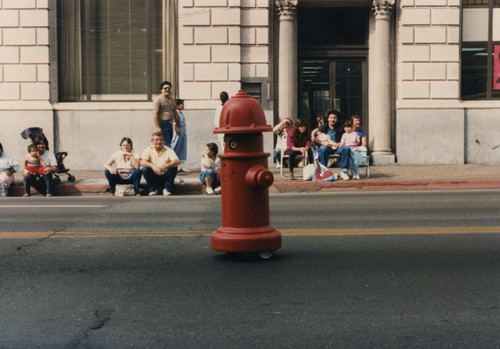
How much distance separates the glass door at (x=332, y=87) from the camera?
800 inches

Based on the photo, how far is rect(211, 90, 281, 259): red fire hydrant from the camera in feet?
21.6

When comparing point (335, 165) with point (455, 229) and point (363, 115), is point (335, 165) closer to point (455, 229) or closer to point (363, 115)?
point (363, 115)

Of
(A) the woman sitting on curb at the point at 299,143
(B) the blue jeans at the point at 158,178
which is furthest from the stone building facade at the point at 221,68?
(B) the blue jeans at the point at 158,178

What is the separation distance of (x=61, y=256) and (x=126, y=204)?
487cm

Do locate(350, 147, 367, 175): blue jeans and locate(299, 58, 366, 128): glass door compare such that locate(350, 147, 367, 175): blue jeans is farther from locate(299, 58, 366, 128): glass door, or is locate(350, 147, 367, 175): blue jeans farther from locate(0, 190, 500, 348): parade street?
locate(0, 190, 500, 348): parade street

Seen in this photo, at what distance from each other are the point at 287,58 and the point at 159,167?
21.4ft

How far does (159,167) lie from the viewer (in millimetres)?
13992

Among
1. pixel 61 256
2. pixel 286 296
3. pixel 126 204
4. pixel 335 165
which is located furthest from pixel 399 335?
pixel 335 165

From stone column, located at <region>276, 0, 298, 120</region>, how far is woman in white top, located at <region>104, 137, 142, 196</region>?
19.7 feet

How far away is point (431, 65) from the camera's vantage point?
19281 mm

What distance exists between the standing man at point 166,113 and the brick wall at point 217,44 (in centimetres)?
268

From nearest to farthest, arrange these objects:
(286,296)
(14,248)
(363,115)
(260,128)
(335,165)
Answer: (286,296) → (260,128) → (14,248) → (335,165) → (363,115)

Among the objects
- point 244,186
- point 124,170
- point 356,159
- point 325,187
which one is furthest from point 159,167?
point 244,186

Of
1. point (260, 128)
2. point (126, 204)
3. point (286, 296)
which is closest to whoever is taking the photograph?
point (286, 296)
